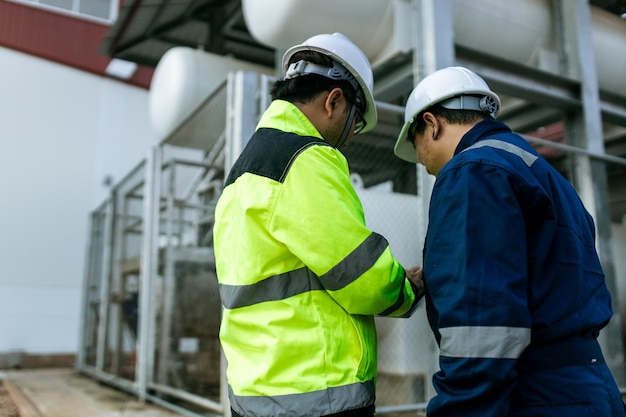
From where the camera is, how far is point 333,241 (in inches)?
55.5

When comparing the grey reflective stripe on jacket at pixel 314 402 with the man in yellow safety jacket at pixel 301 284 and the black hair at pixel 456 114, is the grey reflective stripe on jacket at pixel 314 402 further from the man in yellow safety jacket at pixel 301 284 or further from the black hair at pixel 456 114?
the black hair at pixel 456 114

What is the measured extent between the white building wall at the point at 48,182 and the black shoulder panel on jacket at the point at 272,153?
9.48 metres

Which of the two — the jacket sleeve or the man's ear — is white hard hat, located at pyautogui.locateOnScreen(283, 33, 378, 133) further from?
the jacket sleeve

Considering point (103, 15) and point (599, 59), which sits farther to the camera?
point (103, 15)

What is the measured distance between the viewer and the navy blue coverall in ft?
3.86

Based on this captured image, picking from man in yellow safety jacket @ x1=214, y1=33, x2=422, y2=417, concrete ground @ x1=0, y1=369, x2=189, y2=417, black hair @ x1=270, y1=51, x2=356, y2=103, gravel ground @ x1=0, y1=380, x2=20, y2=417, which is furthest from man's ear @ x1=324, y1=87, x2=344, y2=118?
gravel ground @ x1=0, y1=380, x2=20, y2=417

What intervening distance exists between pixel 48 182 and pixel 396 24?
837cm

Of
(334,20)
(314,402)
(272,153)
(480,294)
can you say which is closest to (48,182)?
(334,20)

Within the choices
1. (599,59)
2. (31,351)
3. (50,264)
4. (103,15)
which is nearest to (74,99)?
(103,15)

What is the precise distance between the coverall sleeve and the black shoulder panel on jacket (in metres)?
0.45

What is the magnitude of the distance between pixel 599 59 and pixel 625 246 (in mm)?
1780

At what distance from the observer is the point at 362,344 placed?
4.84ft

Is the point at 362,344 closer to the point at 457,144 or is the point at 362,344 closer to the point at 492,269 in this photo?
the point at 492,269

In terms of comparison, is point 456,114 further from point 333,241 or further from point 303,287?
point 303,287
